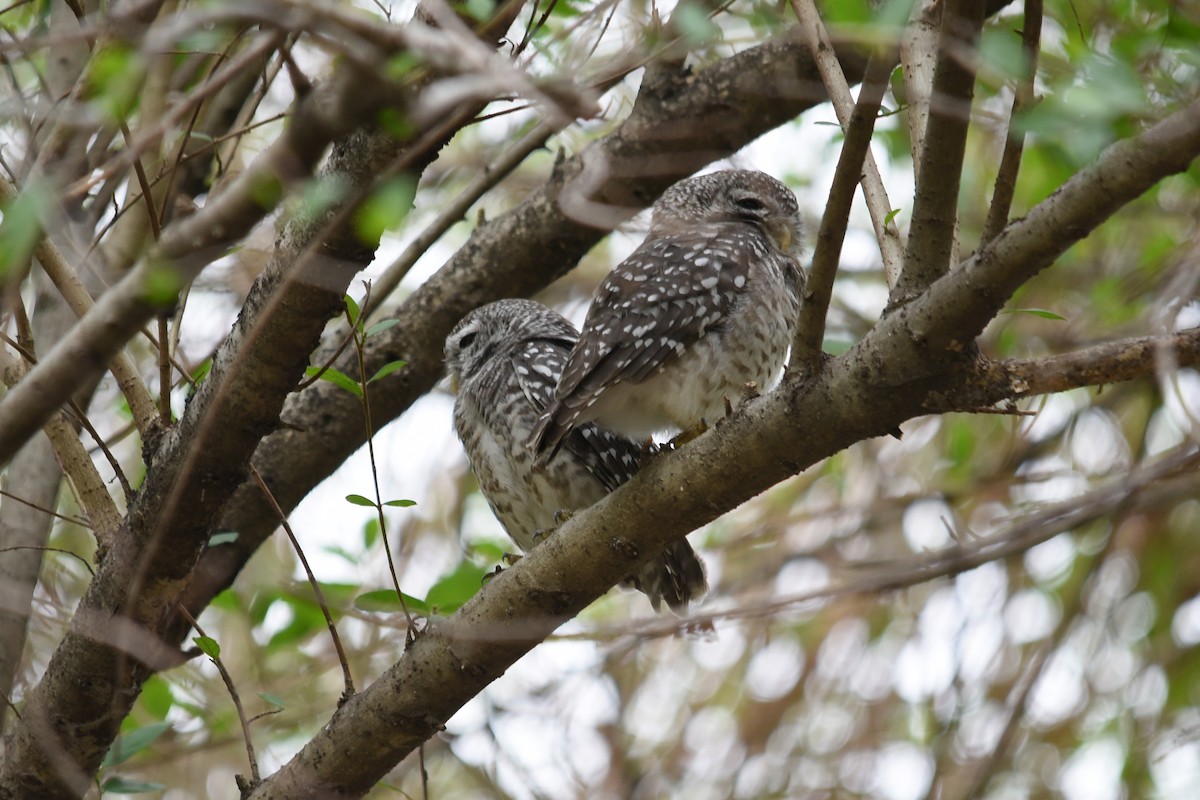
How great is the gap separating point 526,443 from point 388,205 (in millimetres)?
2413

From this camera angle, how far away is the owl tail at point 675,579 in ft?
14.8

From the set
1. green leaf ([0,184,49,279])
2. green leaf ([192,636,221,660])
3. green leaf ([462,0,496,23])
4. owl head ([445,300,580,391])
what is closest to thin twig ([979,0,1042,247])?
green leaf ([462,0,496,23])

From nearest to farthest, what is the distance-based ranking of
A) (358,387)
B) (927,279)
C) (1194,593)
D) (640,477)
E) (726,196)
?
1. (927,279)
2. (640,477)
3. (358,387)
4. (726,196)
5. (1194,593)

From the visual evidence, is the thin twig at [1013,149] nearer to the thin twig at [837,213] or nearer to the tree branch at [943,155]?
the tree branch at [943,155]

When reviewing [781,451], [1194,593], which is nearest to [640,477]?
[781,451]

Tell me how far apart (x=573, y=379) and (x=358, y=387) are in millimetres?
785

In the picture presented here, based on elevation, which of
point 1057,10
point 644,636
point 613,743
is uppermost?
point 1057,10

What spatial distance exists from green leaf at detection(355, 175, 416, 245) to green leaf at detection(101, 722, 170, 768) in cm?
230

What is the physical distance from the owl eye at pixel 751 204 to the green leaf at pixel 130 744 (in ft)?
9.64

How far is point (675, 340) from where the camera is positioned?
12.9 feet

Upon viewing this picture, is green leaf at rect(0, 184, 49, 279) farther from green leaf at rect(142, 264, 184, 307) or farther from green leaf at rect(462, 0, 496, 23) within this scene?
green leaf at rect(462, 0, 496, 23)

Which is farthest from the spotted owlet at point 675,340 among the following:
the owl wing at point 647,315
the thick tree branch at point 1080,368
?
the thick tree branch at point 1080,368

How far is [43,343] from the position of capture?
4.10 metres

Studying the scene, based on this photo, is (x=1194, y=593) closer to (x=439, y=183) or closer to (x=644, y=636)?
(x=644, y=636)
